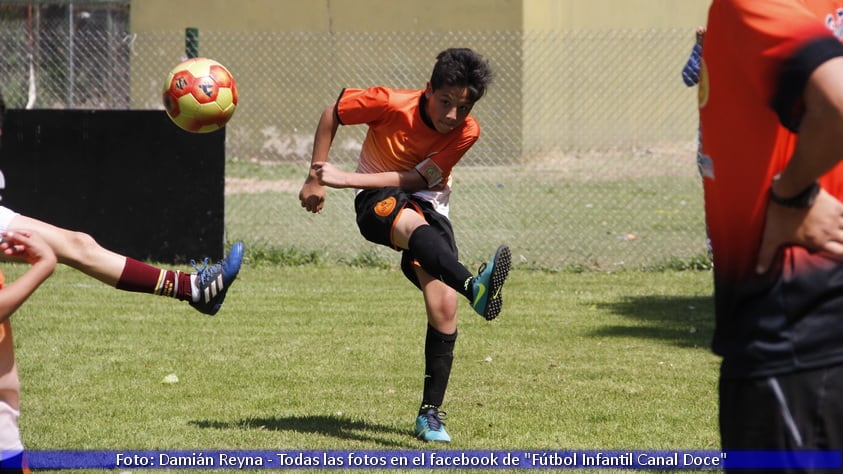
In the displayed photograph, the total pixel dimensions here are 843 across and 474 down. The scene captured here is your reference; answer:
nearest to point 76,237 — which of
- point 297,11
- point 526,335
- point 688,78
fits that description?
point 526,335

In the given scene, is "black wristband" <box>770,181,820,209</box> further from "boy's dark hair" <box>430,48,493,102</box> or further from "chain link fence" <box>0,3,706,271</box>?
"chain link fence" <box>0,3,706,271</box>

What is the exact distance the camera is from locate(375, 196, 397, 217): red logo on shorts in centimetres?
559

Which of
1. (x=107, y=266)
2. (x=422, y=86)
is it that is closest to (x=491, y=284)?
(x=107, y=266)

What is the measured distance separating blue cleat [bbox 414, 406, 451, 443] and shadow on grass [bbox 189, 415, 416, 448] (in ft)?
0.30

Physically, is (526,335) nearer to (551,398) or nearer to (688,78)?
(551,398)

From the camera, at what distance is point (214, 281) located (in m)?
5.07

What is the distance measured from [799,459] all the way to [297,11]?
1901cm

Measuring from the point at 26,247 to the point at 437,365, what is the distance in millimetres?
2813

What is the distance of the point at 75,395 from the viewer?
627 cm

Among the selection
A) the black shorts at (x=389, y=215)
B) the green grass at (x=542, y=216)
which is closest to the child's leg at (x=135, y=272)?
the black shorts at (x=389, y=215)

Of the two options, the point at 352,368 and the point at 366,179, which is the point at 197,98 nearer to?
the point at 366,179

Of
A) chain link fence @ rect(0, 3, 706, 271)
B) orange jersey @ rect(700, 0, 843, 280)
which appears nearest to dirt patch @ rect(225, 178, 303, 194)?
chain link fence @ rect(0, 3, 706, 271)

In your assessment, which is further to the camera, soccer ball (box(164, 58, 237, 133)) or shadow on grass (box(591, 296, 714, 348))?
shadow on grass (box(591, 296, 714, 348))

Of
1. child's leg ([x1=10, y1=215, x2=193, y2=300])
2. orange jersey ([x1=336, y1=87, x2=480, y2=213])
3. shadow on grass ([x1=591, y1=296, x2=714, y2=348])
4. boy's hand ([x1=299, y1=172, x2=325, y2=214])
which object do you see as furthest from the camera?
shadow on grass ([x1=591, y1=296, x2=714, y2=348])
